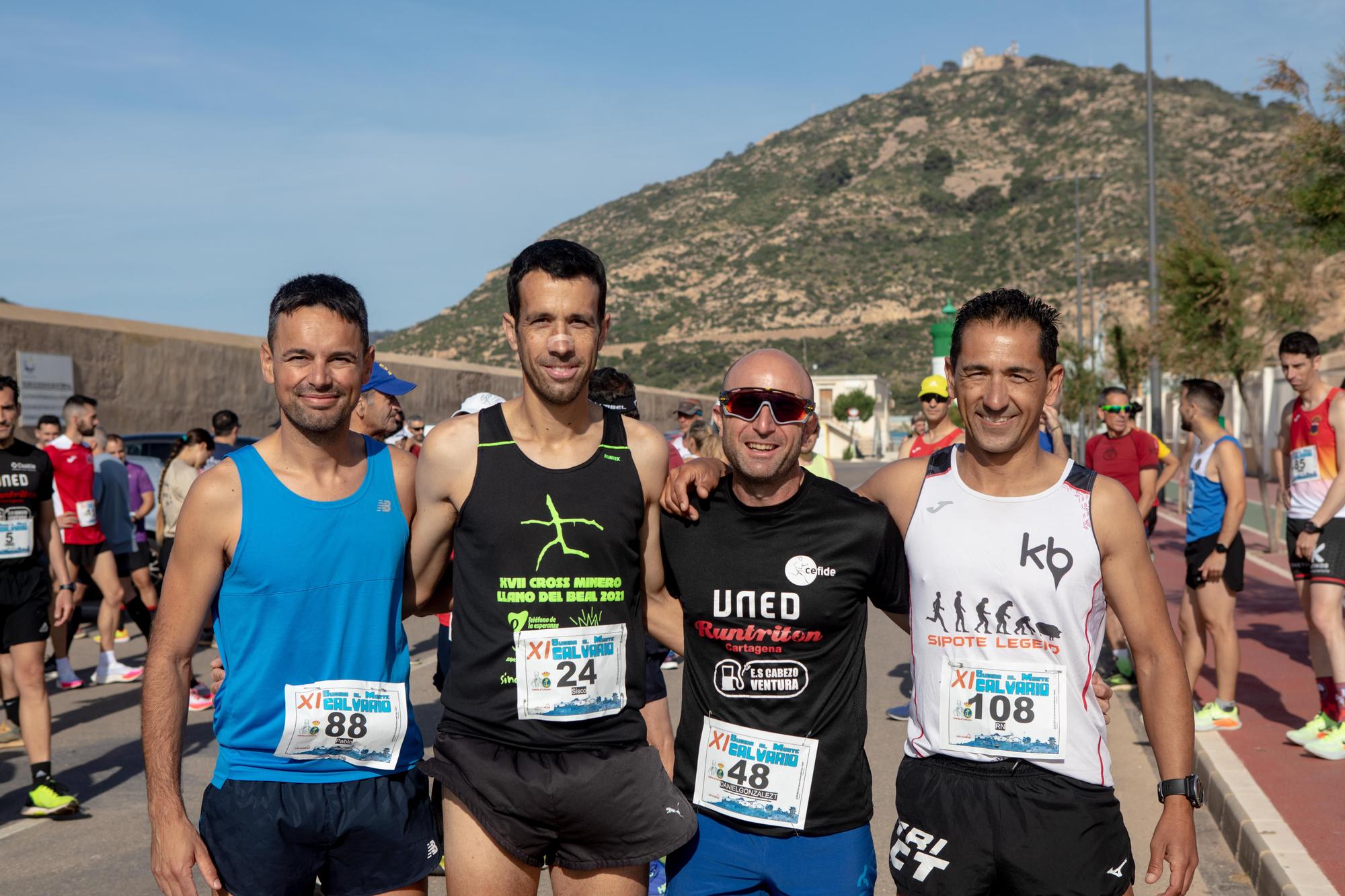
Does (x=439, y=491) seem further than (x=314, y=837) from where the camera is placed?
Yes

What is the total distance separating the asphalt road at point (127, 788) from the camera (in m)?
5.30

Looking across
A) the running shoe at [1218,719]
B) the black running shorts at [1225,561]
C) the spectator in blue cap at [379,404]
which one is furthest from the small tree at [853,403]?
the spectator in blue cap at [379,404]

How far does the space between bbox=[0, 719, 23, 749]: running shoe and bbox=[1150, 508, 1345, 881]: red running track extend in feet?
24.5

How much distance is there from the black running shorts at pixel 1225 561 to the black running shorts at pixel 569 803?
5.57m

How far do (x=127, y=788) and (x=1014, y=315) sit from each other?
596 cm

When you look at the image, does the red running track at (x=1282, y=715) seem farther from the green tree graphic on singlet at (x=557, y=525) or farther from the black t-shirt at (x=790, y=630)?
the green tree graphic on singlet at (x=557, y=525)

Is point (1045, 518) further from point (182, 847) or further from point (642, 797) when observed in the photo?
point (182, 847)

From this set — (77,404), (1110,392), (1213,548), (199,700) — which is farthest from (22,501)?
(1110,392)

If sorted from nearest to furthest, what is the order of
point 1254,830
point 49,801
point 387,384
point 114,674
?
point 1254,830 < point 49,801 < point 387,384 < point 114,674

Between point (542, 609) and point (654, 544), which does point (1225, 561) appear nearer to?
point (654, 544)

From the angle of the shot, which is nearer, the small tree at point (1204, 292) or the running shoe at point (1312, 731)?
the running shoe at point (1312, 731)

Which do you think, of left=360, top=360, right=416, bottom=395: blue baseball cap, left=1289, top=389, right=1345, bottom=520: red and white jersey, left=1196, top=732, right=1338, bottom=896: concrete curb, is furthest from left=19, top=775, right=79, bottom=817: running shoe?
left=1289, top=389, right=1345, bottom=520: red and white jersey

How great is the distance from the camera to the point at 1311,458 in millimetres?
7344

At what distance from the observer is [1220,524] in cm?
761
